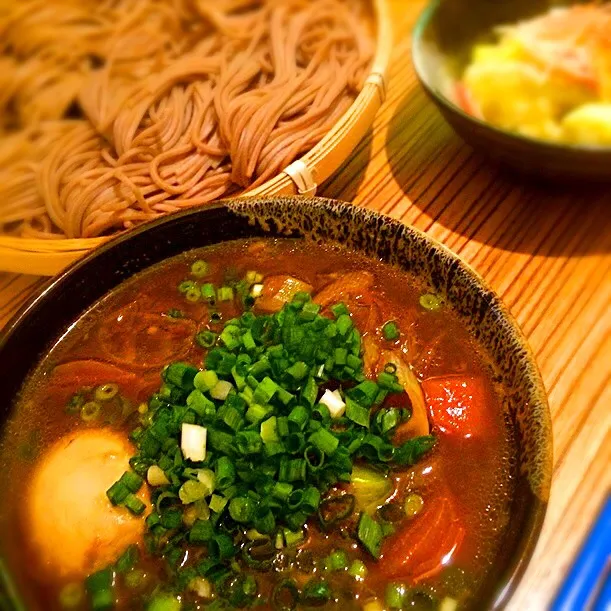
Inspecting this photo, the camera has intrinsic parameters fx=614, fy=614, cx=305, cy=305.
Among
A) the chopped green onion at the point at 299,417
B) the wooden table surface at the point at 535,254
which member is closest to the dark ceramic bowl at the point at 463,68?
the wooden table surface at the point at 535,254

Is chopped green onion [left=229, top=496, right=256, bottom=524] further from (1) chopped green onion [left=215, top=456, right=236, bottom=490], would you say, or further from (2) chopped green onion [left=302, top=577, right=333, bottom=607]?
(2) chopped green onion [left=302, top=577, right=333, bottom=607]

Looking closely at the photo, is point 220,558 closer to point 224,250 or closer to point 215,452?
point 215,452

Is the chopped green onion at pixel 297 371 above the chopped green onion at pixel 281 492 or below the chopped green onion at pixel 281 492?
above

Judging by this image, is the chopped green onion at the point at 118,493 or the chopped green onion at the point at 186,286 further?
the chopped green onion at the point at 186,286

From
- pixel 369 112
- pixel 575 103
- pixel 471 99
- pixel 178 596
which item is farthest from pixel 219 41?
pixel 178 596

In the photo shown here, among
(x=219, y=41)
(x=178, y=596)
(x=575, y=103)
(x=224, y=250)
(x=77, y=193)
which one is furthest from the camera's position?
(x=219, y=41)

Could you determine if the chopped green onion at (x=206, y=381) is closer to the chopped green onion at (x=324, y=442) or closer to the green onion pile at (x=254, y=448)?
the green onion pile at (x=254, y=448)
